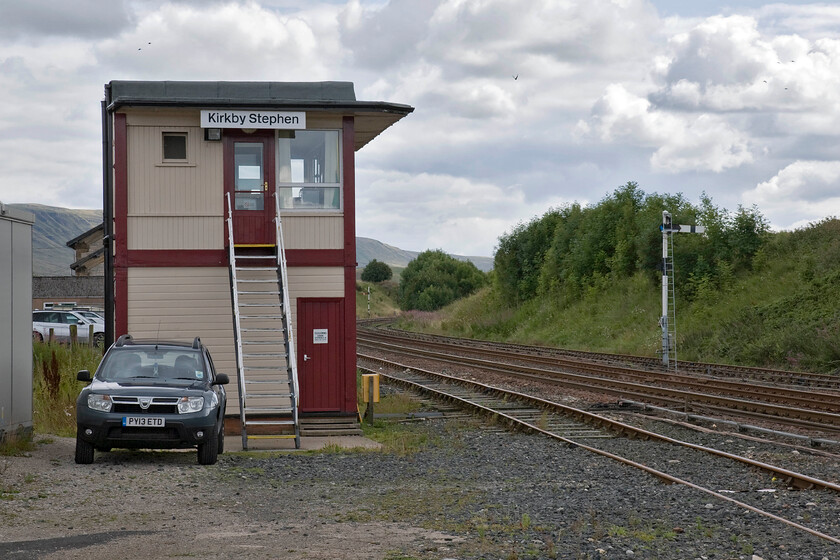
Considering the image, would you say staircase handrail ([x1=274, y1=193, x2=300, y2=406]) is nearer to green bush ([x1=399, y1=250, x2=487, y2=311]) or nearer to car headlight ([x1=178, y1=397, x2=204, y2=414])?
car headlight ([x1=178, y1=397, x2=204, y2=414])

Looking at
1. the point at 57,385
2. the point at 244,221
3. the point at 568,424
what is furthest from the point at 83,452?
the point at 568,424

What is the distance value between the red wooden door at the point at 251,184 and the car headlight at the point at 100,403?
5.17 meters

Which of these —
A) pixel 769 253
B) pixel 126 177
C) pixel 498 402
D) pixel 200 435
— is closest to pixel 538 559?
pixel 200 435

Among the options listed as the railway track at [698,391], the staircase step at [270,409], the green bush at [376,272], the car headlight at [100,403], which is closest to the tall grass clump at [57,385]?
the staircase step at [270,409]

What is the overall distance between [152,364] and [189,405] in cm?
147

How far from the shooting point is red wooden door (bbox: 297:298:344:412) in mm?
17031

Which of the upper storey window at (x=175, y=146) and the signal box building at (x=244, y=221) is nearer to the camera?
the signal box building at (x=244, y=221)

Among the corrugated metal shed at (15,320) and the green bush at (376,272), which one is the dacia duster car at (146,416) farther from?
the green bush at (376,272)

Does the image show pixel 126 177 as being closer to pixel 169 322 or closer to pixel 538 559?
pixel 169 322

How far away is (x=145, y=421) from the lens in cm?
1213

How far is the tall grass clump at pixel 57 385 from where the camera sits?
16109 mm

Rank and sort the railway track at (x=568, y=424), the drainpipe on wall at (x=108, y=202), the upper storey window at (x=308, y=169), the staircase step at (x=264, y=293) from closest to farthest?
the railway track at (x=568, y=424) → the staircase step at (x=264, y=293) → the upper storey window at (x=308, y=169) → the drainpipe on wall at (x=108, y=202)

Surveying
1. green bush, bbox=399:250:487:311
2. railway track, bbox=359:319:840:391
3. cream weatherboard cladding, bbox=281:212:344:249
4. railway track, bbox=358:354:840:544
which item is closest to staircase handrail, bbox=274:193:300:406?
cream weatherboard cladding, bbox=281:212:344:249

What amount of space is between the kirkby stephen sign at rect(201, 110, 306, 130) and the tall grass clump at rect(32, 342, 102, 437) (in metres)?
5.20
